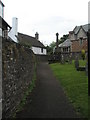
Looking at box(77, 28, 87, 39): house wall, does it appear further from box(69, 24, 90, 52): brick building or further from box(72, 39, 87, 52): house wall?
box(72, 39, 87, 52): house wall

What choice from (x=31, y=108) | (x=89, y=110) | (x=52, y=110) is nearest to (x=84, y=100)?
(x=89, y=110)

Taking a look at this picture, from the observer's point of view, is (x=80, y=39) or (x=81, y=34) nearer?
(x=81, y=34)

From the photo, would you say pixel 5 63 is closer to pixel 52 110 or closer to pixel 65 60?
pixel 52 110

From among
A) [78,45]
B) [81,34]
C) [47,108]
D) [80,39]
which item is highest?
[81,34]

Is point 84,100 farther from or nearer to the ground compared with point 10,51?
nearer to the ground

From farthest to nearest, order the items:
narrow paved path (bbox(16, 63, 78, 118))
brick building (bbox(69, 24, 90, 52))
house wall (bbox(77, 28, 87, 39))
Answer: house wall (bbox(77, 28, 87, 39))
brick building (bbox(69, 24, 90, 52))
narrow paved path (bbox(16, 63, 78, 118))

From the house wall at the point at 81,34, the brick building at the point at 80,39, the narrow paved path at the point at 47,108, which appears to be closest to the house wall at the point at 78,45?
the brick building at the point at 80,39

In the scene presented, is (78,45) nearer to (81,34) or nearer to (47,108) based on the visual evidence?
(81,34)

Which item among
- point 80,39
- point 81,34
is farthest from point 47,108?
point 81,34

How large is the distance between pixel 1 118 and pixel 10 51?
2.19 m

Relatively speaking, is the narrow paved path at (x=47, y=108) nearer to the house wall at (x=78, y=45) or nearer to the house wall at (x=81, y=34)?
the house wall at (x=78, y=45)

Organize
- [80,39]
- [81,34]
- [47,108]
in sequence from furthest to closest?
[80,39] → [81,34] → [47,108]

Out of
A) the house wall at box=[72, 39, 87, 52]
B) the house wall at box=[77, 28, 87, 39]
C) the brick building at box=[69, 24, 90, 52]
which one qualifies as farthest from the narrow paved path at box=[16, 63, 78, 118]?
the house wall at box=[77, 28, 87, 39]

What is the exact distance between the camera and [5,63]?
5.25 m
